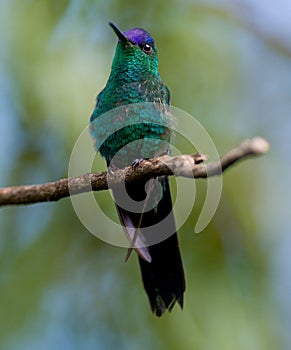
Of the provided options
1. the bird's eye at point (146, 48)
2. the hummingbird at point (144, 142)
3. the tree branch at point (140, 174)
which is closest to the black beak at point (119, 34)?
the hummingbird at point (144, 142)

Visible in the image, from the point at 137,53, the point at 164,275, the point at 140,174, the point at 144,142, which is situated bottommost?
the point at 164,275

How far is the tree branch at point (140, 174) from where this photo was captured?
186cm

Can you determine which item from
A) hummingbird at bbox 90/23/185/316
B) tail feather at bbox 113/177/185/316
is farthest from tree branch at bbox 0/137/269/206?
tail feather at bbox 113/177/185/316

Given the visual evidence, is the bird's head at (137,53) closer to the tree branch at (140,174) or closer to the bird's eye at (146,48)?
the bird's eye at (146,48)

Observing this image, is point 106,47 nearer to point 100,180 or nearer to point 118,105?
point 118,105

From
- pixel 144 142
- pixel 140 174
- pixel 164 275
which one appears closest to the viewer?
pixel 140 174

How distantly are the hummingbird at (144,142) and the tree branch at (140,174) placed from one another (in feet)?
1.94

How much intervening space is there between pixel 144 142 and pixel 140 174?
911mm

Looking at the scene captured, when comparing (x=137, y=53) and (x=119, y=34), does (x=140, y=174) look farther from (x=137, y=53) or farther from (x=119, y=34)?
(x=137, y=53)

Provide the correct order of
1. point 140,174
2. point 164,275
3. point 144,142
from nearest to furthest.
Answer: point 140,174
point 144,142
point 164,275

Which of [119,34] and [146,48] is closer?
[119,34]

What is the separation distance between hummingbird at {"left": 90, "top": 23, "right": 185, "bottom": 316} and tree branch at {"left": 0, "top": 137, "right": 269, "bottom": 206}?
59 cm

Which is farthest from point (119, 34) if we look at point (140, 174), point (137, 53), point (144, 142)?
point (140, 174)

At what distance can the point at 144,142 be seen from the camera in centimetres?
343
